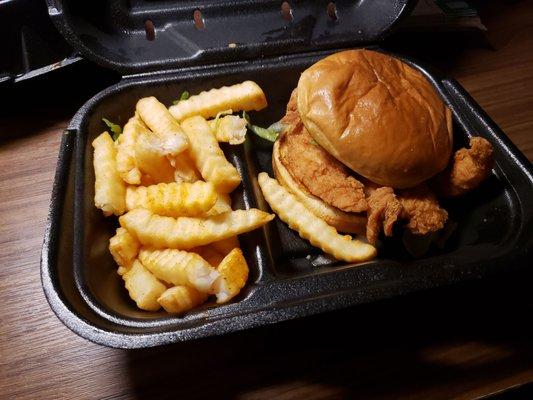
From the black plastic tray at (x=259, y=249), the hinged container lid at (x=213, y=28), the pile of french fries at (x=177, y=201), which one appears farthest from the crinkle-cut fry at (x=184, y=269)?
the hinged container lid at (x=213, y=28)

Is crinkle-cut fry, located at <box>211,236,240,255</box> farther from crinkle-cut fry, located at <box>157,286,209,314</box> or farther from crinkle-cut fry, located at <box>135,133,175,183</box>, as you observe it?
crinkle-cut fry, located at <box>135,133,175,183</box>

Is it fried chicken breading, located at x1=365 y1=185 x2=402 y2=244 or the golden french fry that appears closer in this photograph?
→ fried chicken breading, located at x1=365 y1=185 x2=402 y2=244

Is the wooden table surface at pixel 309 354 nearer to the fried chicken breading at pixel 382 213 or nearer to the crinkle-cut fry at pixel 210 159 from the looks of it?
the fried chicken breading at pixel 382 213

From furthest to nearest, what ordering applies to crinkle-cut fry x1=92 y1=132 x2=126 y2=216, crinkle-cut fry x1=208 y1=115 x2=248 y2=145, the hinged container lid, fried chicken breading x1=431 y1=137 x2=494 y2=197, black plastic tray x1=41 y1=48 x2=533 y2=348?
the hinged container lid → crinkle-cut fry x1=208 y1=115 x2=248 y2=145 → fried chicken breading x1=431 y1=137 x2=494 y2=197 → crinkle-cut fry x1=92 y1=132 x2=126 y2=216 → black plastic tray x1=41 y1=48 x2=533 y2=348

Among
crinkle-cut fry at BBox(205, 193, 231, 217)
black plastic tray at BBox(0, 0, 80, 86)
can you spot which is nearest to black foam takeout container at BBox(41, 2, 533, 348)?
crinkle-cut fry at BBox(205, 193, 231, 217)

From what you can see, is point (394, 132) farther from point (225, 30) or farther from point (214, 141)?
point (225, 30)

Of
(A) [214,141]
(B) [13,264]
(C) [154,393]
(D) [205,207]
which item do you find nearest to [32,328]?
(B) [13,264]

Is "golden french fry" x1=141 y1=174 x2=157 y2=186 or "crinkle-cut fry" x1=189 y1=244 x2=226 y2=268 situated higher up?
"golden french fry" x1=141 y1=174 x2=157 y2=186
